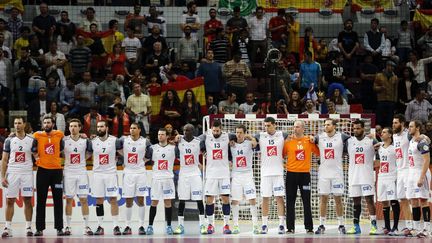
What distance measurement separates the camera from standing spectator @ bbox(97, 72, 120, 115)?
1184 inches

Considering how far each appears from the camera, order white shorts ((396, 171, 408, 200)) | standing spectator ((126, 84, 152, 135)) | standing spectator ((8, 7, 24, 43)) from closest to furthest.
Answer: white shorts ((396, 171, 408, 200)), standing spectator ((126, 84, 152, 135)), standing spectator ((8, 7, 24, 43))

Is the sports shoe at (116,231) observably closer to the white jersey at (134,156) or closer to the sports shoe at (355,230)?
the white jersey at (134,156)

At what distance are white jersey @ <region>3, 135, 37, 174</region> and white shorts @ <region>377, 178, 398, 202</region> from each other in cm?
761

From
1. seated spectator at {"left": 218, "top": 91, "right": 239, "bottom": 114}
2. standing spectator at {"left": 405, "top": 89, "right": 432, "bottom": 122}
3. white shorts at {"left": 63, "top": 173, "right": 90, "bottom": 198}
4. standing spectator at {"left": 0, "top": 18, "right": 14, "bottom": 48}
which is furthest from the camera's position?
standing spectator at {"left": 0, "top": 18, "right": 14, "bottom": 48}

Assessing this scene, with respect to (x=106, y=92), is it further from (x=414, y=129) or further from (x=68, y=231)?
(x=414, y=129)

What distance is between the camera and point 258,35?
32.8m

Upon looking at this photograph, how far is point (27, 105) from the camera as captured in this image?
30453mm

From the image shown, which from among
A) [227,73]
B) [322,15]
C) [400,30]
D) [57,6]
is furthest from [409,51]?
[57,6]

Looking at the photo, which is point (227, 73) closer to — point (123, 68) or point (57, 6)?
point (123, 68)

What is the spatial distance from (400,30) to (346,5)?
130 inches

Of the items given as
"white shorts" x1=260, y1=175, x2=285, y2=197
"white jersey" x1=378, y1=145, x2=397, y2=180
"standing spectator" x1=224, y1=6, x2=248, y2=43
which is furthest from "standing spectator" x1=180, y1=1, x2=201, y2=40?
"white jersey" x1=378, y1=145, x2=397, y2=180

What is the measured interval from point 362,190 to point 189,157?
3.89 m

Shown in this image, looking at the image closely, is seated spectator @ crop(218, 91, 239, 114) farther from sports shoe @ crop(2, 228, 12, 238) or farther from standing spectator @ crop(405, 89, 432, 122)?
sports shoe @ crop(2, 228, 12, 238)

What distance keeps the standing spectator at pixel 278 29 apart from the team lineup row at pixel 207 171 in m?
9.18
